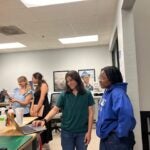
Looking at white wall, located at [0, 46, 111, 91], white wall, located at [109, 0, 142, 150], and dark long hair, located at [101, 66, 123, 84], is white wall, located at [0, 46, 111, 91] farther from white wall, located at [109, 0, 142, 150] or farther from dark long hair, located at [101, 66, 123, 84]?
dark long hair, located at [101, 66, 123, 84]

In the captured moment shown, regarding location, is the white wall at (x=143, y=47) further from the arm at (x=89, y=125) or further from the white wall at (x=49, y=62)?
the white wall at (x=49, y=62)

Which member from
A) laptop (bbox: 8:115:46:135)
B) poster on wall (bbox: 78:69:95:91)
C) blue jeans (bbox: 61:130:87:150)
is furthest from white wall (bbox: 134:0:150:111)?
poster on wall (bbox: 78:69:95:91)

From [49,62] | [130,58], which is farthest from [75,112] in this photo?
[49,62]

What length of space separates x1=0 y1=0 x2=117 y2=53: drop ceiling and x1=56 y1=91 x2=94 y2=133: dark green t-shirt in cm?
192

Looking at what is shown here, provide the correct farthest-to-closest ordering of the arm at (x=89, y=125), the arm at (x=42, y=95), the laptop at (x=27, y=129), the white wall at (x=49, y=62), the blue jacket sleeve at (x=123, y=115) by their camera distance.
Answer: the white wall at (x=49, y=62)
the arm at (x=42, y=95)
the arm at (x=89, y=125)
the laptop at (x=27, y=129)
the blue jacket sleeve at (x=123, y=115)

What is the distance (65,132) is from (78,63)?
5656 mm

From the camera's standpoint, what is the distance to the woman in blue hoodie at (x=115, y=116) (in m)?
1.82

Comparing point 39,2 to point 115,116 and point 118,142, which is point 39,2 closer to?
point 115,116

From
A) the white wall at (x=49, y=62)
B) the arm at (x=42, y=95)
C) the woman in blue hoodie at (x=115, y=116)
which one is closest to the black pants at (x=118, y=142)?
the woman in blue hoodie at (x=115, y=116)

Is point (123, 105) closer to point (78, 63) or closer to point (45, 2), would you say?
point (45, 2)

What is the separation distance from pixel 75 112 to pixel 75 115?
32 mm

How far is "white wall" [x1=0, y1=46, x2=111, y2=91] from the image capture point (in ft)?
25.9

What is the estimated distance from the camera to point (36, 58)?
27.0 ft

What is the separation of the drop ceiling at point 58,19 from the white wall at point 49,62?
5.21 feet
